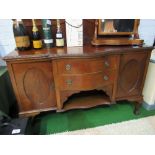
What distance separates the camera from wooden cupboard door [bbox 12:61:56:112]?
105 cm

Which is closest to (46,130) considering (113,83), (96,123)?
(96,123)

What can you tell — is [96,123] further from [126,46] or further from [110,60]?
[126,46]

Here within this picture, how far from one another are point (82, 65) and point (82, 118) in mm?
765

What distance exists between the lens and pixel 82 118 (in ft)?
5.08

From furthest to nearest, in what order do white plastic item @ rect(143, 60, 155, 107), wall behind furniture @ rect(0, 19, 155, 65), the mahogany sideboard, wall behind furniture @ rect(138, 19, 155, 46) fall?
wall behind furniture @ rect(138, 19, 155, 46), white plastic item @ rect(143, 60, 155, 107), wall behind furniture @ rect(0, 19, 155, 65), the mahogany sideboard

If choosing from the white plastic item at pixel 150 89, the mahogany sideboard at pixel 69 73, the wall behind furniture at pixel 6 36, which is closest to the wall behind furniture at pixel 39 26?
the wall behind furniture at pixel 6 36

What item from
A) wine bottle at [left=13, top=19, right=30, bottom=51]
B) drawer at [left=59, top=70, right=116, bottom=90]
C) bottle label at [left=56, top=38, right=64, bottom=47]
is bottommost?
drawer at [left=59, top=70, right=116, bottom=90]

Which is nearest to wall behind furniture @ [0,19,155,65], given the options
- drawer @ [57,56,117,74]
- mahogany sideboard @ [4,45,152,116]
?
mahogany sideboard @ [4,45,152,116]

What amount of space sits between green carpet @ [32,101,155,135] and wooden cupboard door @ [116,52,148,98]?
1.14ft

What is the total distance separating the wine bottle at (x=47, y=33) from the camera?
3.94 ft

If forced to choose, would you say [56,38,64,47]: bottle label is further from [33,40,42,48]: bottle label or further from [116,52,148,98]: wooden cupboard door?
[116,52,148,98]: wooden cupboard door
